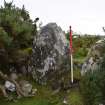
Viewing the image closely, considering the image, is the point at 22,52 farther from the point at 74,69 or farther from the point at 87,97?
the point at 87,97

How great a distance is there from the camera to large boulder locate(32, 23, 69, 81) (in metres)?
13.4

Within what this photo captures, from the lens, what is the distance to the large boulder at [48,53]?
13422 mm

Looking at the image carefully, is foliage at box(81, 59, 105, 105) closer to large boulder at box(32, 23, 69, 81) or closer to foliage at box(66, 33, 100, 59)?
large boulder at box(32, 23, 69, 81)

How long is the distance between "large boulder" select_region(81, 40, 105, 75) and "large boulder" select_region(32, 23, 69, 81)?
733 millimetres

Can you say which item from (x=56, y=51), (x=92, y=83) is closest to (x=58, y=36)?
(x=56, y=51)

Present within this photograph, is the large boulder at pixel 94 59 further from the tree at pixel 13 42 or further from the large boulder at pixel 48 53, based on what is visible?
the tree at pixel 13 42

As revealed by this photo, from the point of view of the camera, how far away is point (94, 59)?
13.4 meters

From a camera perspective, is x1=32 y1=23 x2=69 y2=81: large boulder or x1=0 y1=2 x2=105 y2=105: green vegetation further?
x1=32 y1=23 x2=69 y2=81: large boulder

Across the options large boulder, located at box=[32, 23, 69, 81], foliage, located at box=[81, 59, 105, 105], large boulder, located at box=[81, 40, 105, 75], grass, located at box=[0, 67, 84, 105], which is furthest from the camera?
large boulder, located at box=[32, 23, 69, 81]

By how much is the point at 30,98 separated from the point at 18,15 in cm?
373

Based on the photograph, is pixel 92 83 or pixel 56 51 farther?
pixel 56 51

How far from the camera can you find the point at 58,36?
551 inches

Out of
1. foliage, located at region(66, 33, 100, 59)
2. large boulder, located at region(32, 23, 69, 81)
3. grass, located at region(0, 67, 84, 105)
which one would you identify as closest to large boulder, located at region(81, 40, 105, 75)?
large boulder, located at region(32, 23, 69, 81)

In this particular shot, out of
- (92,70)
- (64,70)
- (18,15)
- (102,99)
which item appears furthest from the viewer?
(18,15)
